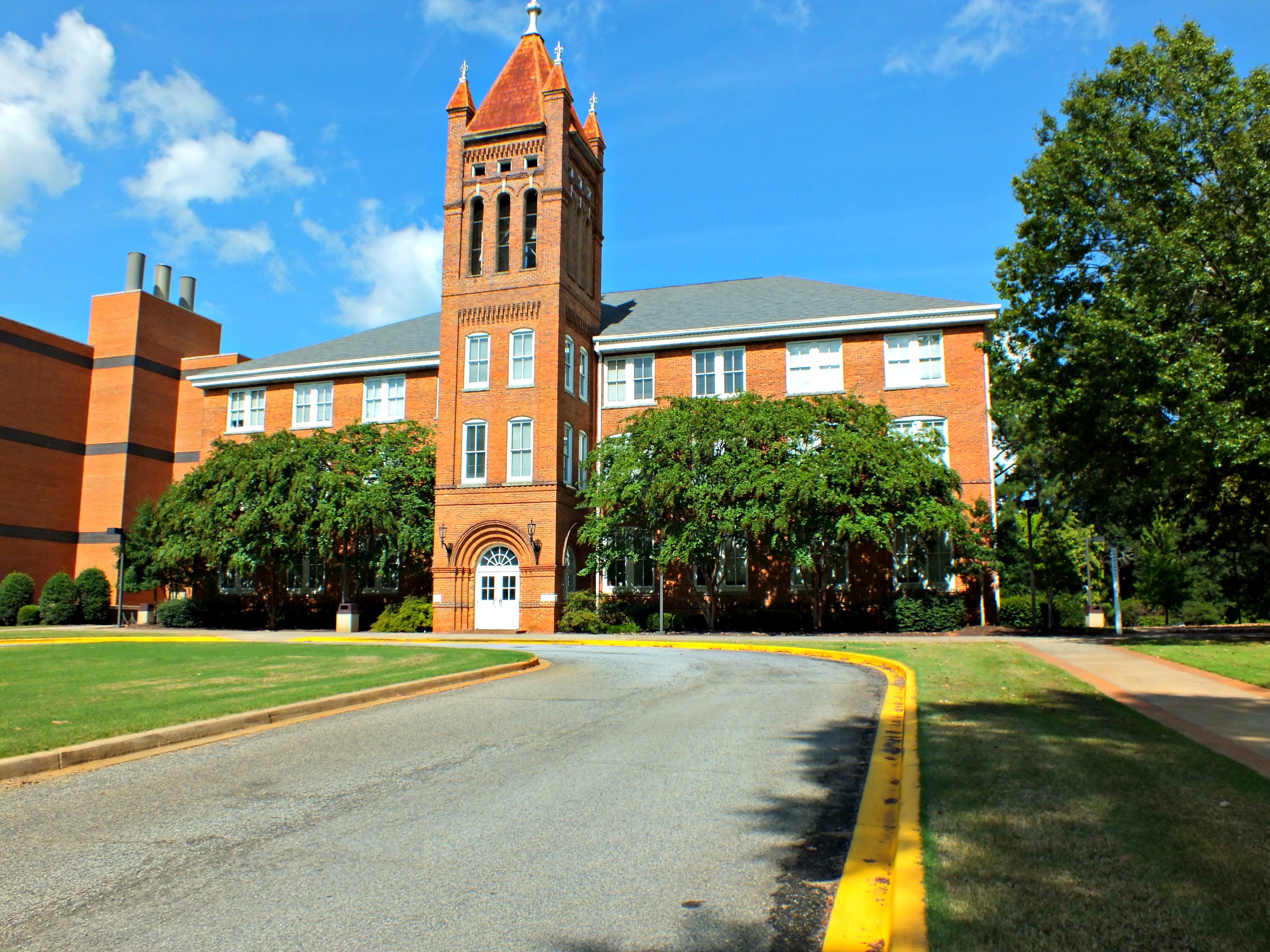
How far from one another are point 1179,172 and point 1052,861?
73.6 ft

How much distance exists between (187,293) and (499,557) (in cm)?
2777

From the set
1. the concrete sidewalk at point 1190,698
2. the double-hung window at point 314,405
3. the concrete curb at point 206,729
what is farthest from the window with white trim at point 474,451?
the concrete sidewalk at point 1190,698

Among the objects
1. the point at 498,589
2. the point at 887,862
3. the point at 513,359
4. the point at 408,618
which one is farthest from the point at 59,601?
the point at 887,862

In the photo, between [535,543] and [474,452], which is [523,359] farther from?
[535,543]

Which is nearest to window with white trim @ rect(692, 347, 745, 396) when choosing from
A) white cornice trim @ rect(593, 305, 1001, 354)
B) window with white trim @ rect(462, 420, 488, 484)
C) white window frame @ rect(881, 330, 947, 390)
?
white cornice trim @ rect(593, 305, 1001, 354)

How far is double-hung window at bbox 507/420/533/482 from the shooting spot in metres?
32.3

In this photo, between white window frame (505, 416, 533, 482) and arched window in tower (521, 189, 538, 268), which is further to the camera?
arched window in tower (521, 189, 538, 268)

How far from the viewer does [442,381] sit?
33.8m

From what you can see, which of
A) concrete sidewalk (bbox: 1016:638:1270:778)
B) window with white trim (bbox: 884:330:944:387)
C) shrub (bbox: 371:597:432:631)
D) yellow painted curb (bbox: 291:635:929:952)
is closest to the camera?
yellow painted curb (bbox: 291:635:929:952)

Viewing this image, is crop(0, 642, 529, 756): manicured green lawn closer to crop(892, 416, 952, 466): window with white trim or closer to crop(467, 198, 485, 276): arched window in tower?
crop(467, 198, 485, 276): arched window in tower

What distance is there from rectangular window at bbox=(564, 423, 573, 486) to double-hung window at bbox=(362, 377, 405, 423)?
308 inches

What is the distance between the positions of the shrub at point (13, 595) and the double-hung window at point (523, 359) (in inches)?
883

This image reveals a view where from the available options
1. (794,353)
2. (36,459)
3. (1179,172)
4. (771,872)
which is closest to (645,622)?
(794,353)

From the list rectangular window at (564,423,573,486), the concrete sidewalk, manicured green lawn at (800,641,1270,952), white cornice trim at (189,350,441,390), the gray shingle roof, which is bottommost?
manicured green lawn at (800,641,1270,952)
